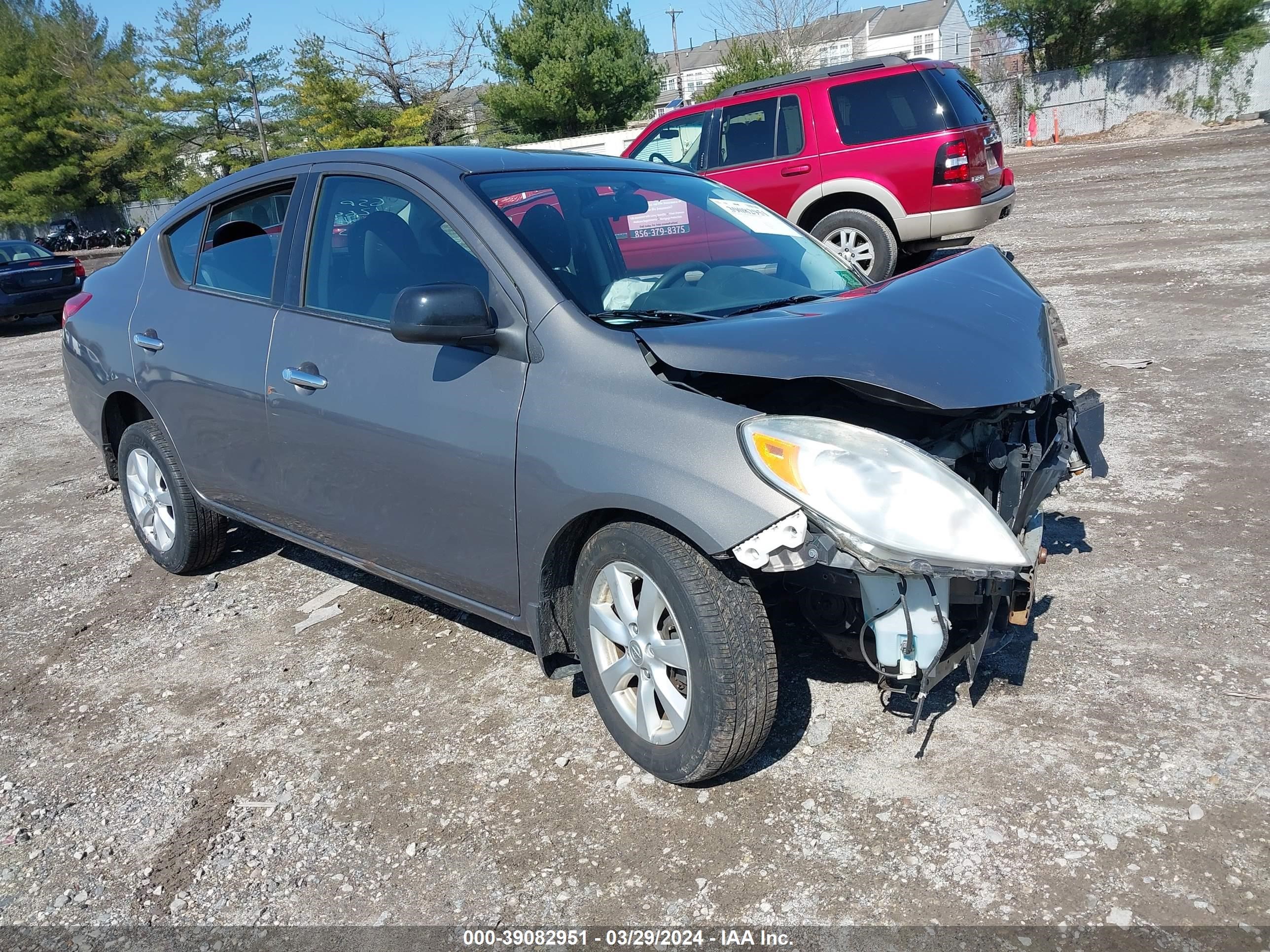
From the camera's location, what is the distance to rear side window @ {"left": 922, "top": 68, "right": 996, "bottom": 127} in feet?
30.1

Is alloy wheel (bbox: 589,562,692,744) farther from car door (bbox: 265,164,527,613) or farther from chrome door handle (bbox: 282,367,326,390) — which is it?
chrome door handle (bbox: 282,367,326,390)

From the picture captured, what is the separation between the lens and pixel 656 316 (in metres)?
3.17

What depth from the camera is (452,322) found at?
2980 mm

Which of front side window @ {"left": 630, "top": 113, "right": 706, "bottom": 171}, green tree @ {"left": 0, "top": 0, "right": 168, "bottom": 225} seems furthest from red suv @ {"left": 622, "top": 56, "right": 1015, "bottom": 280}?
green tree @ {"left": 0, "top": 0, "right": 168, "bottom": 225}

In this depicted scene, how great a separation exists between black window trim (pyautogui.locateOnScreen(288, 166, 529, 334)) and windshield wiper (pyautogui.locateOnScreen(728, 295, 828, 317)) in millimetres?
697

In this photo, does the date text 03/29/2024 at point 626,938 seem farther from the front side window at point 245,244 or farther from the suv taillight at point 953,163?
the suv taillight at point 953,163

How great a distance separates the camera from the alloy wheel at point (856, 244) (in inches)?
381

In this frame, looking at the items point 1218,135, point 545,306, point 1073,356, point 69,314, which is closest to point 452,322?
point 545,306

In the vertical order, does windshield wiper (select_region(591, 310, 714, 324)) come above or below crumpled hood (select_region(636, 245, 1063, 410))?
above

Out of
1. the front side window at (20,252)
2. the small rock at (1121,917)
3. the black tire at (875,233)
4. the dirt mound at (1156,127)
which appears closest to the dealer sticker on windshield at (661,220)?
the small rock at (1121,917)

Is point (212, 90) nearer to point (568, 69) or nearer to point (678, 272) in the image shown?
point (568, 69)

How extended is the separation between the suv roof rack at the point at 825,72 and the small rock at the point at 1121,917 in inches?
337

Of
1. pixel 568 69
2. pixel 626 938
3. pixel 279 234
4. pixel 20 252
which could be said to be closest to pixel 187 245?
pixel 279 234

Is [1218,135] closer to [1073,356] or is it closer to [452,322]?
[1073,356]
